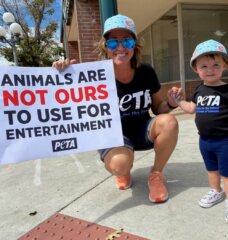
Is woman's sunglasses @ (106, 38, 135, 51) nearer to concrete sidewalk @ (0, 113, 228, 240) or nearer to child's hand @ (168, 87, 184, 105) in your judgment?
child's hand @ (168, 87, 184, 105)

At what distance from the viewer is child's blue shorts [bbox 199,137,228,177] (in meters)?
2.17

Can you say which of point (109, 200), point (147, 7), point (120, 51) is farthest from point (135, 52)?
point (147, 7)

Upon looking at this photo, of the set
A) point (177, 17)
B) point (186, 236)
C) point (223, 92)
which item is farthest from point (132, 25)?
point (177, 17)

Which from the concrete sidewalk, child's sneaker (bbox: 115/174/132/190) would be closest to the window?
the concrete sidewalk

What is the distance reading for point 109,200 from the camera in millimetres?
2666

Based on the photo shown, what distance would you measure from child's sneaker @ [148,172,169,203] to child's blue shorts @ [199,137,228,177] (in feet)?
1.37

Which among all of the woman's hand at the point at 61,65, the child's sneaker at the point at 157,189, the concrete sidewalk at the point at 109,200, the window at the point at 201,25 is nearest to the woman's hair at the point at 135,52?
the woman's hand at the point at 61,65

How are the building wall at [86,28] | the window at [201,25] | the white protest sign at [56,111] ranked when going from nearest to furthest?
the white protest sign at [56,111], the building wall at [86,28], the window at [201,25]

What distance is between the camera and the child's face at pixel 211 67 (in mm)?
2215

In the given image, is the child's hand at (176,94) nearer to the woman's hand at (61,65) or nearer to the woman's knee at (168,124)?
the woman's knee at (168,124)

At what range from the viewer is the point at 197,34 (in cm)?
880

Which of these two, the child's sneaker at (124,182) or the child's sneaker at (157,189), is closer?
the child's sneaker at (157,189)

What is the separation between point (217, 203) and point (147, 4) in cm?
662

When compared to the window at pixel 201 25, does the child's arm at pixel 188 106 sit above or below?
below
